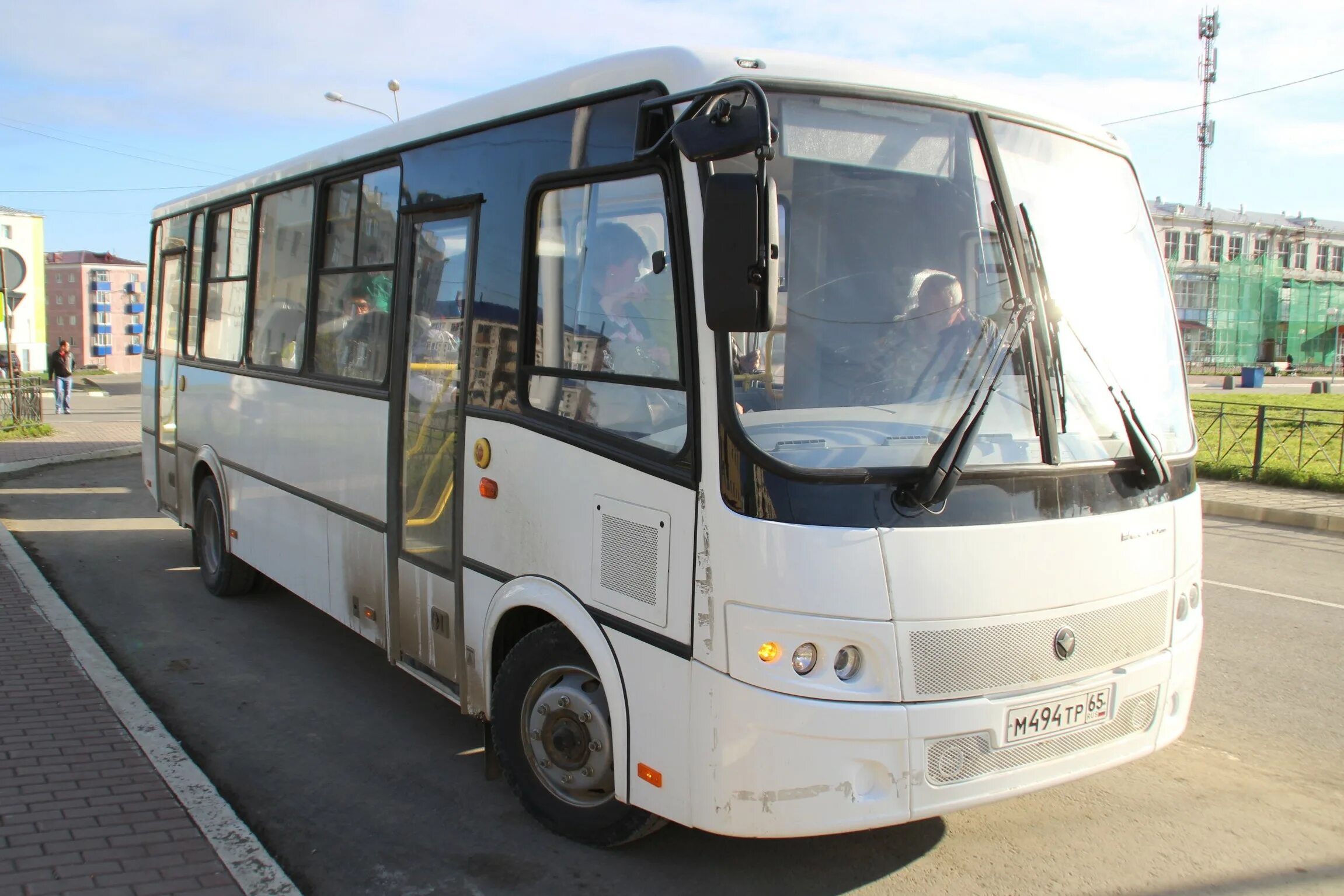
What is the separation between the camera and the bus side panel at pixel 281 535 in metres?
6.22

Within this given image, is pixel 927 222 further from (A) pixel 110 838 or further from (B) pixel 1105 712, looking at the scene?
(A) pixel 110 838

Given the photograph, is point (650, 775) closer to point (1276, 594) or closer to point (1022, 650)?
point (1022, 650)

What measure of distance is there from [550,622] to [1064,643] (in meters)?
1.88

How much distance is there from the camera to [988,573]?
11.1 ft

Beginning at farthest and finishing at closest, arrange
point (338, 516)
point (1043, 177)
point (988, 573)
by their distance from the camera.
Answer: point (338, 516), point (1043, 177), point (988, 573)

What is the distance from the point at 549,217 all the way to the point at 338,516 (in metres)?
2.49

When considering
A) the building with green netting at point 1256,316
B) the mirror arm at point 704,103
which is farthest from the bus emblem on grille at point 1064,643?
the building with green netting at point 1256,316

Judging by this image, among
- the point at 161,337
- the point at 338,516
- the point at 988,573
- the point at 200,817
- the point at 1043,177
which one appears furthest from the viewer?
the point at 161,337

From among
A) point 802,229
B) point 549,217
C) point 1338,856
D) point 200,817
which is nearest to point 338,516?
point 200,817

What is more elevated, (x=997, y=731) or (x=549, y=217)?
(x=549, y=217)

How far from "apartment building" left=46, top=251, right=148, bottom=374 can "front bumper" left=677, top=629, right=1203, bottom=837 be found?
484 feet

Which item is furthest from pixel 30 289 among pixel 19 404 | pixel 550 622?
pixel 550 622

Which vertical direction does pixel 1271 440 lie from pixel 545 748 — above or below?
above

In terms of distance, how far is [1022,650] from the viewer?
3455mm
